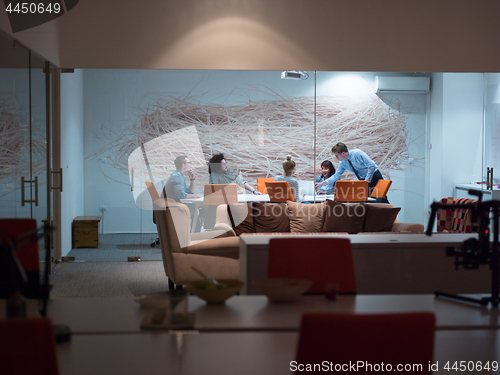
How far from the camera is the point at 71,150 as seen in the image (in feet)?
19.9

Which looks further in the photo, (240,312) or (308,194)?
(308,194)

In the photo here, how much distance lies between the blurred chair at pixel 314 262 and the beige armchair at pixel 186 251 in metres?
2.14

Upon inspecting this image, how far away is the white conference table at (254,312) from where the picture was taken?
5.31 feet

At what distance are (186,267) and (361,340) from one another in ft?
11.4

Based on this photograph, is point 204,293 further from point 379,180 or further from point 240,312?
point 379,180

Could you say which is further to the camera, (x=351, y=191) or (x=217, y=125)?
(x=351, y=191)

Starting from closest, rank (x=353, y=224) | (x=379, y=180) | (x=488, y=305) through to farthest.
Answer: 1. (x=488, y=305)
2. (x=353, y=224)
3. (x=379, y=180)

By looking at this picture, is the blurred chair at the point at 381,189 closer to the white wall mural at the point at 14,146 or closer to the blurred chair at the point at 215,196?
the blurred chair at the point at 215,196

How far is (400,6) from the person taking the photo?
6.20m

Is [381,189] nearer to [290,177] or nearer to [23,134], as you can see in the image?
[290,177]

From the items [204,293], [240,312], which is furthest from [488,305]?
[204,293]

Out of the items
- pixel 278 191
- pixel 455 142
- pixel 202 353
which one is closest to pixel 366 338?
pixel 202 353

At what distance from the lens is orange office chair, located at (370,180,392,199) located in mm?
6535

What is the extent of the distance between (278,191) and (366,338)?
5114 millimetres
